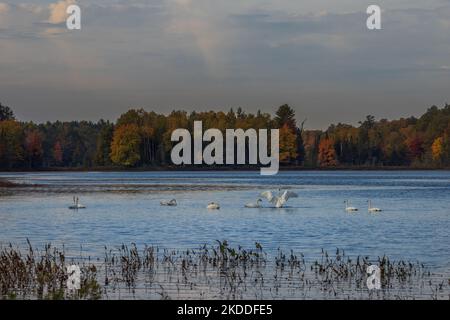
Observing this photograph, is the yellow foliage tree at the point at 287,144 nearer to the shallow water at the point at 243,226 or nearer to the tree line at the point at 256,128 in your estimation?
the tree line at the point at 256,128

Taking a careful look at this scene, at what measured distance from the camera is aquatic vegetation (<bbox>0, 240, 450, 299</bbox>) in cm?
2000

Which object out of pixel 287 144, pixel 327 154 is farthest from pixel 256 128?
pixel 327 154

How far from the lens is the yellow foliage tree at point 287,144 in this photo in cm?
17162

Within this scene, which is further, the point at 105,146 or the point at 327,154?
the point at 327,154

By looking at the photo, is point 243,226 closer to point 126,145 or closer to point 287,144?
point 126,145

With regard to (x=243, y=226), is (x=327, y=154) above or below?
above

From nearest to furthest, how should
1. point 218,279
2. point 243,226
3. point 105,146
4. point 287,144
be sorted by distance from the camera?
point 218,279
point 243,226
point 105,146
point 287,144

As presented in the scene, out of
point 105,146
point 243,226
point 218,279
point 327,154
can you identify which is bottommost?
point 243,226

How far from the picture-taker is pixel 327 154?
186 metres

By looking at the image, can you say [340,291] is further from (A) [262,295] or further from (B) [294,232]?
(B) [294,232]

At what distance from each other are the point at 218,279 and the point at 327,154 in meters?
166

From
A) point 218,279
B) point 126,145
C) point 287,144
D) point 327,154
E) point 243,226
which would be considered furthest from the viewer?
point 327,154

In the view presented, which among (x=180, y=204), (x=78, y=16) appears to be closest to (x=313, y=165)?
(x=180, y=204)

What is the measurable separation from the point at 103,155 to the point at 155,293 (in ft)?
503
